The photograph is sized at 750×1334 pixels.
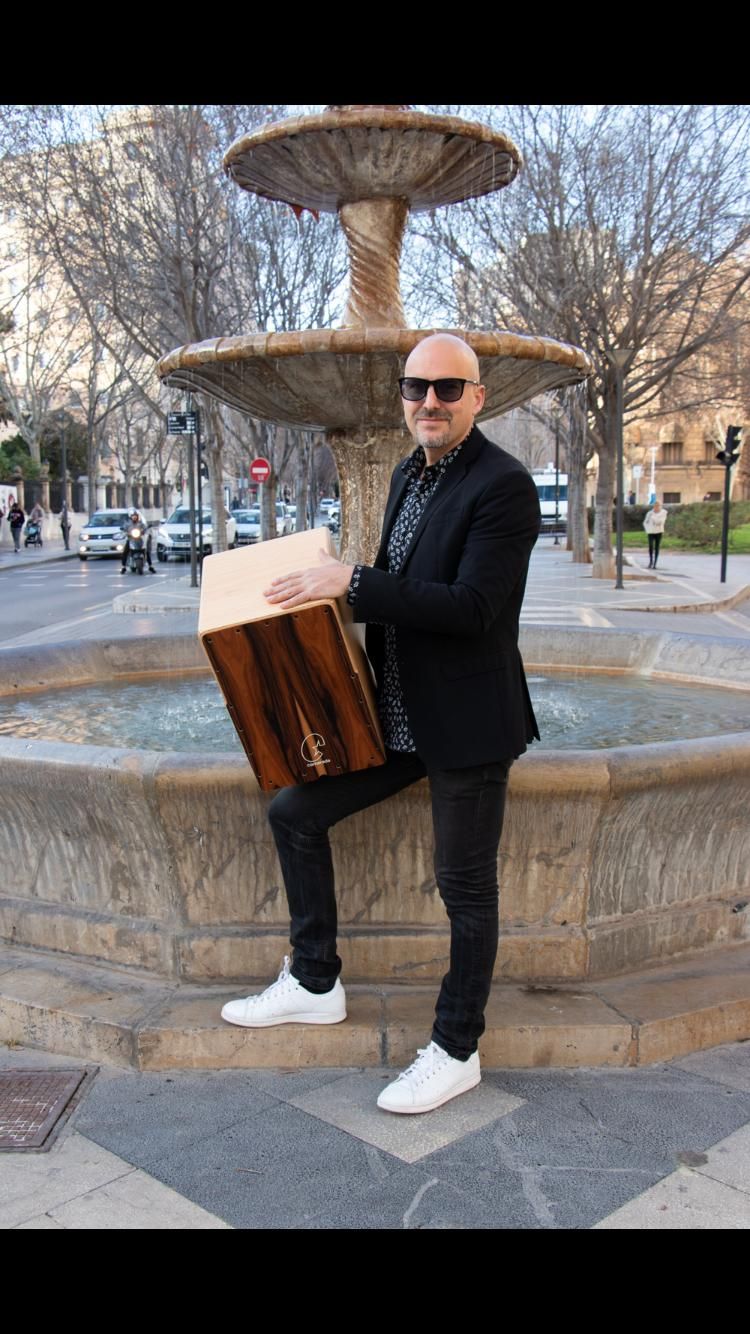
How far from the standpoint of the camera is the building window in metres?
78.9

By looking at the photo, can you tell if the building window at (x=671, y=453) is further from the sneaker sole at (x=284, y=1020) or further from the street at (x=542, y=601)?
the sneaker sole at (x=284, y=1020)

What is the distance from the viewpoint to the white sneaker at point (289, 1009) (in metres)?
3.31

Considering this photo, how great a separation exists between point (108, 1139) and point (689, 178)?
22.0 m

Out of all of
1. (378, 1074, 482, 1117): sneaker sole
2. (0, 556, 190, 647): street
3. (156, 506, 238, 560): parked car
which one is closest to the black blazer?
(378, 1074, 482, 1117): sneaker sole

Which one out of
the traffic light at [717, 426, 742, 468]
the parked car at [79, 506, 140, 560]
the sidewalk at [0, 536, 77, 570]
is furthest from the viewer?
the parked car at [79, 506, 140, 560]

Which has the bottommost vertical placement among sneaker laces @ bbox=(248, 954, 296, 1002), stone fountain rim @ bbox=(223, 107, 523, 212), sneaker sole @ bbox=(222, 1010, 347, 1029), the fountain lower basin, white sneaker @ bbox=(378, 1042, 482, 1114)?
white sneaker @ bbox=(378, 1042, 482, 1114)

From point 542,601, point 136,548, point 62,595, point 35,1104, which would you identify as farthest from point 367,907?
point 136,548

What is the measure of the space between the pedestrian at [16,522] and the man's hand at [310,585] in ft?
129

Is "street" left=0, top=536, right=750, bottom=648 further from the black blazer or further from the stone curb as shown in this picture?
the black blazer

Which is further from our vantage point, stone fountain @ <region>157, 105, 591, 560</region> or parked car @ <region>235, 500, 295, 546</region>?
parked car @ <region>235, 500, 295, 546</region>

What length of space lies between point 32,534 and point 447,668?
42.8 metres

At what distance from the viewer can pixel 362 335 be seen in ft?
18.1

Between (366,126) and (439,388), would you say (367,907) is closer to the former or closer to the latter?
(439,388)

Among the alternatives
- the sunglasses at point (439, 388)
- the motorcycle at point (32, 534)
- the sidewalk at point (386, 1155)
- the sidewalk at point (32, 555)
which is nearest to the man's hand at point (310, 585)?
the sunglasses at point (439, 388)
